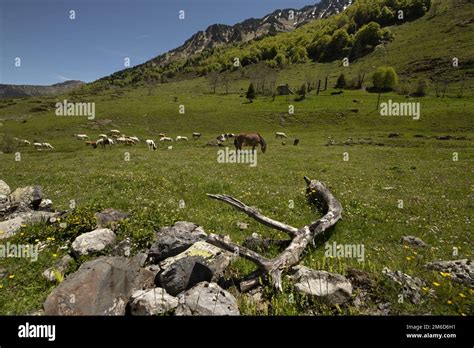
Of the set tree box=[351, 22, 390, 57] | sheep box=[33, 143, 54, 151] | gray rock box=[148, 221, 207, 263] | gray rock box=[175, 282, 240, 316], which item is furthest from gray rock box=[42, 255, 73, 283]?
tree box=[351, 22, 390, 57]

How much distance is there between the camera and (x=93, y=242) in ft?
27.0

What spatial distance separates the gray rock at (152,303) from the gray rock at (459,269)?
670cm

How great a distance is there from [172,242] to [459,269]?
7650 mm

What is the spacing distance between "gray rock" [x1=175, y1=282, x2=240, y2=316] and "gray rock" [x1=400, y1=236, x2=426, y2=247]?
287 inches

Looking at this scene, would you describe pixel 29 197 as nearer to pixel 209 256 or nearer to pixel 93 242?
pixel 93 242

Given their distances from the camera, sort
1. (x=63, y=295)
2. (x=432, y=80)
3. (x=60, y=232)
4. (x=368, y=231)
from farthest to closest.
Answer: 1. (x=432, y=80)
2. (x=368, y=231)
3. (x=60, y=232)
4. (x=63, y=295)

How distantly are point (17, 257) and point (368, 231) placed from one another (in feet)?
39.6

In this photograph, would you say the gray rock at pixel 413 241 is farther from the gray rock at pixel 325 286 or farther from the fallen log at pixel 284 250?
the gray rock at pixel 325 286

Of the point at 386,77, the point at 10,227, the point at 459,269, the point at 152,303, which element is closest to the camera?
the point at 152,303

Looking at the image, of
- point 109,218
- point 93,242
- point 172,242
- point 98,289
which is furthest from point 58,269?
point 172,242

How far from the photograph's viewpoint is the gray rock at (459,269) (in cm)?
671
